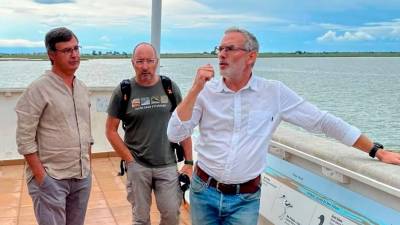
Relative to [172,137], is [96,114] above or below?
below

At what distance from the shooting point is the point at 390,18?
19.2 metres

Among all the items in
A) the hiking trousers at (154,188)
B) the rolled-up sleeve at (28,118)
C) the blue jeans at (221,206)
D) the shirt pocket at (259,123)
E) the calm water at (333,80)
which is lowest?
the calm water at (333,80)

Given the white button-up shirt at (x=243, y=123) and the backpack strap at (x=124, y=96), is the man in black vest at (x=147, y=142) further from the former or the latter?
the white button-up shirt at (x=243, y=123)

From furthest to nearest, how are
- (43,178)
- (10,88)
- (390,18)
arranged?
(390,18), (10,88), (43,178)

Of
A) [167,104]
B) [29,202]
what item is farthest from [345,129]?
[29,202]

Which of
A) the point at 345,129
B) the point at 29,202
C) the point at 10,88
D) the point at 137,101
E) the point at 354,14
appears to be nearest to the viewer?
the point at 345,129

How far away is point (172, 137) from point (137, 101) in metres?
0.78

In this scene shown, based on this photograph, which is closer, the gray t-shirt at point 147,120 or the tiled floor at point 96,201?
the gray t-shirt at point 147,120

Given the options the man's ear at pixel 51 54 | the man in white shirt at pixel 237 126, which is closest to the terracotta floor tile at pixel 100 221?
the man's ear at pixel 51 54

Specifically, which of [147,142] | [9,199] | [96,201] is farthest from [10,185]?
[147,142]

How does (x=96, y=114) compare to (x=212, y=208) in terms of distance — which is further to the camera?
(x=96, y=114)

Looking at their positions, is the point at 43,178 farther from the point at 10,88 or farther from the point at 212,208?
the point at 10,88

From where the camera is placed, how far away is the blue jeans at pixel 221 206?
194cm

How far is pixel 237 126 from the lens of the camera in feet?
6.26
